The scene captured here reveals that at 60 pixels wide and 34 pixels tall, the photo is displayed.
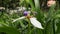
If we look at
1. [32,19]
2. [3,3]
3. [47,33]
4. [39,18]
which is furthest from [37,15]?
[3,3]

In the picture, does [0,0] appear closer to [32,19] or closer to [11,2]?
[11,2]

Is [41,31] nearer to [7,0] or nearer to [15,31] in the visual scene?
[15,31]

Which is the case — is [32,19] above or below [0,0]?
above

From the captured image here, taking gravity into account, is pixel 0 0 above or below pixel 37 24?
below

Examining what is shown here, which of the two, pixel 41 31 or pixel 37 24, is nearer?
pixel 37 24

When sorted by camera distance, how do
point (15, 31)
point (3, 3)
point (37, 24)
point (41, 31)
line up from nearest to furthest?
point (37, 24) < point (15, 31) < point (41, 31) < point (3, 3)

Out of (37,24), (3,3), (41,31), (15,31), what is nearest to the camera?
(37,24)

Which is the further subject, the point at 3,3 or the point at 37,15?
the point at 3,3

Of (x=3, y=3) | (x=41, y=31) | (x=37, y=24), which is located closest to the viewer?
(x=37, y=24)

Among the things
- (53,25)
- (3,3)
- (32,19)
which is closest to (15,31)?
(32,19)
